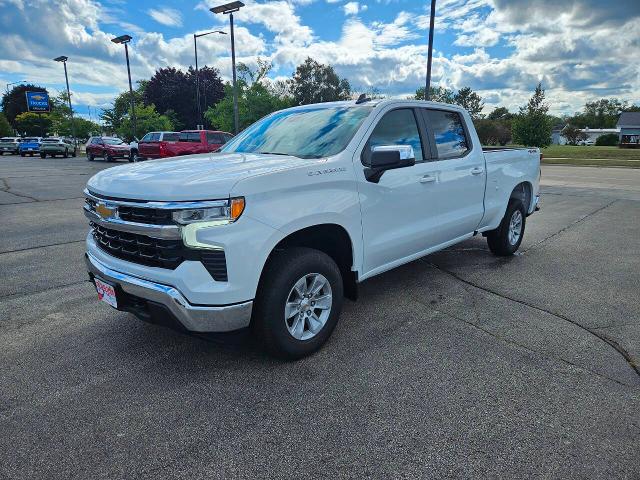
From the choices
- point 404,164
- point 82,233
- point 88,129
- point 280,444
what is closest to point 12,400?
point 280,444

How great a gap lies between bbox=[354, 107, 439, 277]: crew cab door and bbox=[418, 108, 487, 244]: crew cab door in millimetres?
130

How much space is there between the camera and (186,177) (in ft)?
9.51

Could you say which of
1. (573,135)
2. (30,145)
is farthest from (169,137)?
(573,135)

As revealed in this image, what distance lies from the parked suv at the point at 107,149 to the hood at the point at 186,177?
91.9 feet

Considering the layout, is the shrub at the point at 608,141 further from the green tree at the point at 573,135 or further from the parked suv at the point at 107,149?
the parked suv at the point at 107,149

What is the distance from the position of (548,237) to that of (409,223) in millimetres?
4470

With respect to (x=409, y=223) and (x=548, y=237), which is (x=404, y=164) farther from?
(x=548, y=237)

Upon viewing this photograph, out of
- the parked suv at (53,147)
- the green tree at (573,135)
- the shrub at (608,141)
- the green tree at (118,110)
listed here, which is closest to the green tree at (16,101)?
the green tree at (118,110)

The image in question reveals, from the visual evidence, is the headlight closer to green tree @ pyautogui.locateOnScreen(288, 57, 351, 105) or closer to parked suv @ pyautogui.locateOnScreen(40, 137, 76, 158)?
parked suv @ pyautogui.locateOnScreen(40, 137, 76, 158)

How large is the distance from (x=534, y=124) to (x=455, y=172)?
40.1m

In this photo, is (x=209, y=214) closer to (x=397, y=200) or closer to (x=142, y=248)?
(x=142, y=248)

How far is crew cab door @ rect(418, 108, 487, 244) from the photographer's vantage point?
4523 millimetres

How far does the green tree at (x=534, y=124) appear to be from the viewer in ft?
130

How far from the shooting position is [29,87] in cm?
9194
